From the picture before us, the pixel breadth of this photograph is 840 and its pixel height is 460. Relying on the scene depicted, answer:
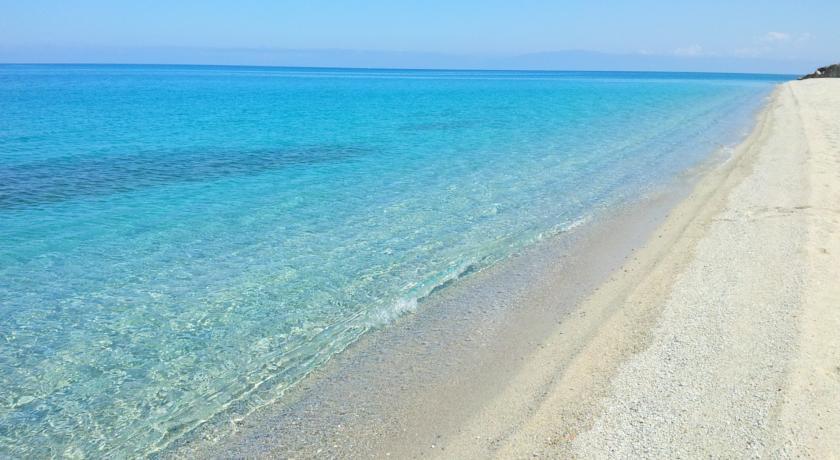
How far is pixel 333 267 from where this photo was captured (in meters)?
10.3

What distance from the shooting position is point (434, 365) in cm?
712

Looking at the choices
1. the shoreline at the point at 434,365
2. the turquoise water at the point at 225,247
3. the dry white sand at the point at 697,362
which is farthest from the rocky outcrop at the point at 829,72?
the shoreline at the point at 434,365

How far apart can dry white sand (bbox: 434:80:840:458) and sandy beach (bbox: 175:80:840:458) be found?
0.02m

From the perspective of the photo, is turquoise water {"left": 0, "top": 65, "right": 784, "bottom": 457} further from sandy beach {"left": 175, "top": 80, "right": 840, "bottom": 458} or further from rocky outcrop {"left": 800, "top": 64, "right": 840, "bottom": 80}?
rocky outcrop {"left": 800, "top": 64, "right": 840, "bottom": 80}

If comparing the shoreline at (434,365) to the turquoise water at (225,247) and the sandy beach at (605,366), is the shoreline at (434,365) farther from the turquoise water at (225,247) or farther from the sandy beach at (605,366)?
the turquoise water at (225,247)

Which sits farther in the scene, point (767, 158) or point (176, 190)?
point (767, 158)

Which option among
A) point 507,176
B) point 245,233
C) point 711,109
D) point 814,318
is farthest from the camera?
point 711,109

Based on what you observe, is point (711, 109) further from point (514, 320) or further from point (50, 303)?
point (50, 303)

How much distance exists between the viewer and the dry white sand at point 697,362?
5070 millimetres

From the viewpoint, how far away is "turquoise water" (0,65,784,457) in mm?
6652

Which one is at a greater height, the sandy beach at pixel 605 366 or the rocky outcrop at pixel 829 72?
the rocky outcrop at pixel 829 72

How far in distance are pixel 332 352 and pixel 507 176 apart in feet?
39.5

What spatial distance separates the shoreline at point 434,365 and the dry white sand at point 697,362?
217mm

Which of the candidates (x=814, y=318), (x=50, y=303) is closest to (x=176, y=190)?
(x=50, y=303)
